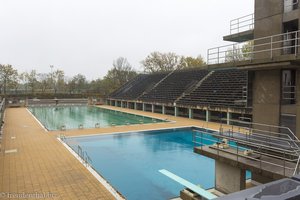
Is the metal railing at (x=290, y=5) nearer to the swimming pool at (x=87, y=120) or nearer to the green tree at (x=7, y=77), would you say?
the swimming pool at (x=87, y=120)

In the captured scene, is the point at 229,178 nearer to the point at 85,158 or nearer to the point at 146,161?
A: the point at 146,161

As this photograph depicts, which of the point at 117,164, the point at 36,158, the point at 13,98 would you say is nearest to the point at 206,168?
the point at 117,164

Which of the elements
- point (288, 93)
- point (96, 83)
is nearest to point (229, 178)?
point (288, 93)

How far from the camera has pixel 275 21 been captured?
6.70 m

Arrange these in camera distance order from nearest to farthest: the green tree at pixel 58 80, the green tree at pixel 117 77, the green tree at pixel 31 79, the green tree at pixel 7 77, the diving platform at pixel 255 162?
1. the diving platform at pixel 255 162
2. the green tree at pixel 7 77
3. the green tree at pixel 31 79
4. the green tree at pixel 117 77
5. the green tree at pixel 58 80

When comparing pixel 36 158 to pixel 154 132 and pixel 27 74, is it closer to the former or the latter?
pixel 154 132

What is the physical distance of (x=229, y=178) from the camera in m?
6.60

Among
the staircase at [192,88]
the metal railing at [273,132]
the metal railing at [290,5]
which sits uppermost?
the metal railing at [290,5]

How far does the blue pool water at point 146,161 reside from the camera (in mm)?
8305

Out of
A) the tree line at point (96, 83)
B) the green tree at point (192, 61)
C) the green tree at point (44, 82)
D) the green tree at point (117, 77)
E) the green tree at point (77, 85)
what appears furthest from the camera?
the green tree at point (77, 85)

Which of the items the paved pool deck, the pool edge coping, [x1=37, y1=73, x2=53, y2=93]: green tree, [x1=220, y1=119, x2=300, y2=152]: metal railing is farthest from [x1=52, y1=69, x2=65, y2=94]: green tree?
[x1=220, y1=119, x2=300, y2=152]: metal railing

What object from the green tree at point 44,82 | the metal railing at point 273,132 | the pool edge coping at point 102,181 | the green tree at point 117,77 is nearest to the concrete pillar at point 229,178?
the metal railing at point 273,132

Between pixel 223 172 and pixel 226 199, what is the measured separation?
14.4 ft

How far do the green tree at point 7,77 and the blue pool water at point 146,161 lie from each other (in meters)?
39.2
